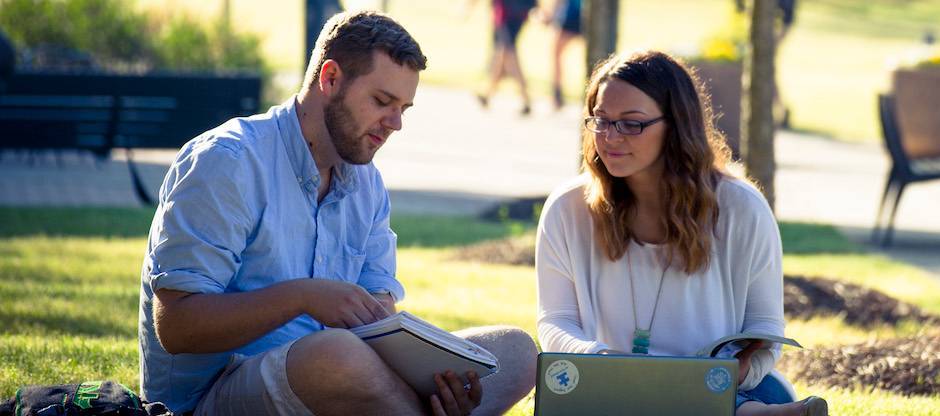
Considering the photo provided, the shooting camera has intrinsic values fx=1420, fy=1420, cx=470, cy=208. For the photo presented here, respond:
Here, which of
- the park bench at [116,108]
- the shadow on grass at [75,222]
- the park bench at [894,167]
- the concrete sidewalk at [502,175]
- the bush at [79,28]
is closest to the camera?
the shadow on grass at [75,222]

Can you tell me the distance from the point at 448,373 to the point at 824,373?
2.59 m

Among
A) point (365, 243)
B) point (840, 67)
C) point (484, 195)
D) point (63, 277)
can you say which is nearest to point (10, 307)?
point (63, 277)

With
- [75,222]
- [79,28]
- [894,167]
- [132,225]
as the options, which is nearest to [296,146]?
[132,225]

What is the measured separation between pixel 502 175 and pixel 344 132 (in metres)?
8.84

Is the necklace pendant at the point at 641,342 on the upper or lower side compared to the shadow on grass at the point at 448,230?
upper

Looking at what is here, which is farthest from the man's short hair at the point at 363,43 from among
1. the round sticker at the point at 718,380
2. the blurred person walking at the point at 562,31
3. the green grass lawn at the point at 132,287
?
the blurred person walking at the point at 562,31

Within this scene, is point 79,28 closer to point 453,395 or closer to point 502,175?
point 502,175

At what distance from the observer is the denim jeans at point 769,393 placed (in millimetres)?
4180

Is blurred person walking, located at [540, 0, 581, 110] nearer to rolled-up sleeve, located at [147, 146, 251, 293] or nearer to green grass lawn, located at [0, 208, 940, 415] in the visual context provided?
green grass lawn, located at [0, 208, 940, 415]

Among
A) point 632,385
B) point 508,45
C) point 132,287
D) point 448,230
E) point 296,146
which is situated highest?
point 296,146

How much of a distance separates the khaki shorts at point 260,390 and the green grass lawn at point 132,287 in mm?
1336

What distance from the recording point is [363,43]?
149 inches

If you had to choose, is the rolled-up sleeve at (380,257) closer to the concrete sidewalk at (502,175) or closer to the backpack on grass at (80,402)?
the backpack on grass at (80,402)

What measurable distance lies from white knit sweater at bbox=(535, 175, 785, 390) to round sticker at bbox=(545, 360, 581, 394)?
0.55 metres
